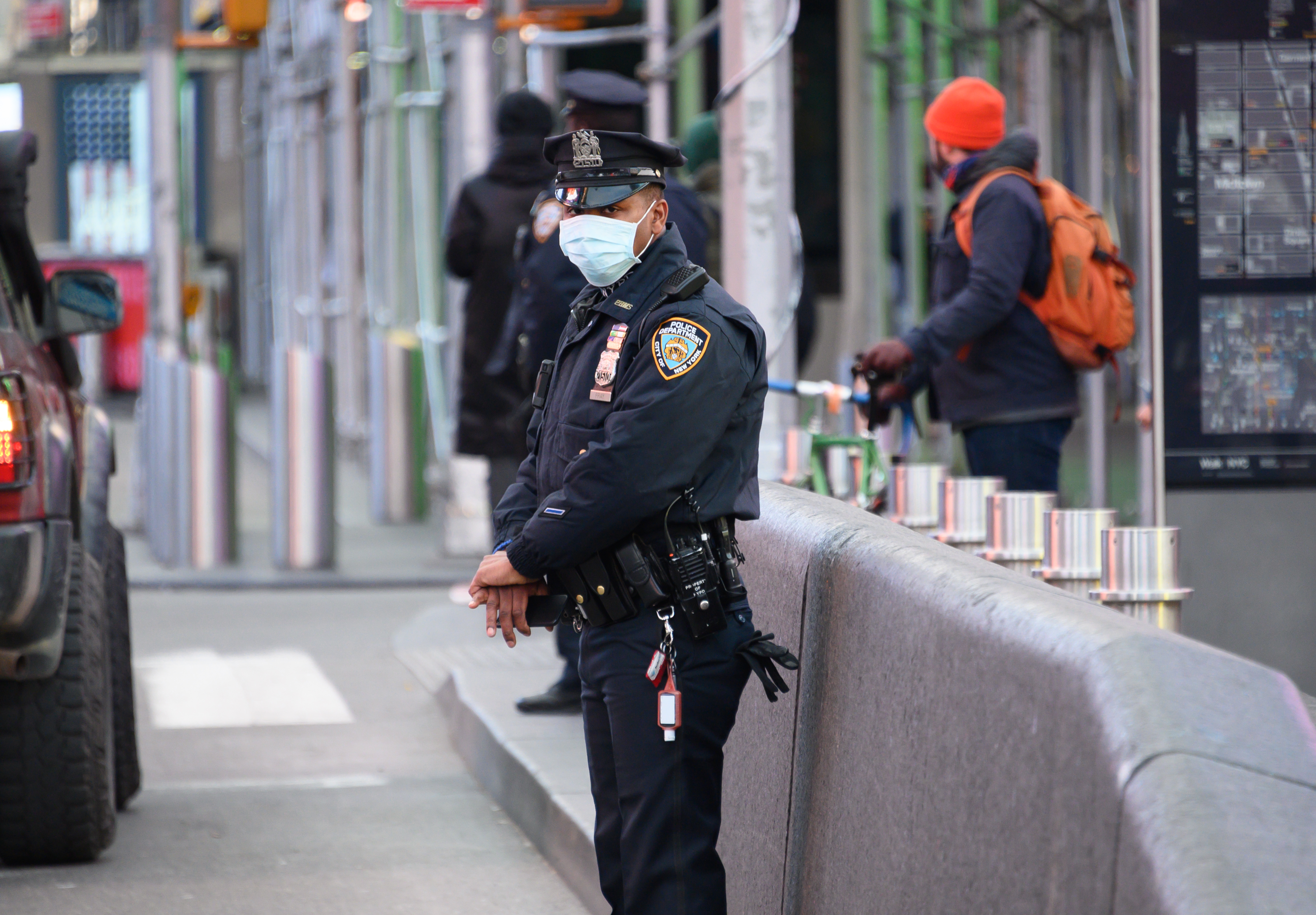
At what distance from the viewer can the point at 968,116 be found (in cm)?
597

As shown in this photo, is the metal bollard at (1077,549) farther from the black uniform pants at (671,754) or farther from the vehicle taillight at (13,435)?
the vehicle taillight at (13,435)

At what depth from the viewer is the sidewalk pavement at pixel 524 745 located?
5.25 metres

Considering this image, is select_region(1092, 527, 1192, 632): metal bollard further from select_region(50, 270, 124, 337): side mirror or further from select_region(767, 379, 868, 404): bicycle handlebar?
select_region(50, 270, 124, 337): side mirror

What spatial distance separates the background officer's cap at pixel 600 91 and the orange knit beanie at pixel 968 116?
893mm

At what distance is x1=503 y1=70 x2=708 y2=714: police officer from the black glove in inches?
105

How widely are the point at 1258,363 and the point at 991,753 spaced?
3523 millimetres

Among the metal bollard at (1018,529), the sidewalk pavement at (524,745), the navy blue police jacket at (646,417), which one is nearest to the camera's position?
the navy blue police jacket at (646,417)

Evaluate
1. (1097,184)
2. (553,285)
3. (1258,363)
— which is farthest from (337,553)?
(1258,363)

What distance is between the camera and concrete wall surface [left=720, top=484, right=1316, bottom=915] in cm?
220

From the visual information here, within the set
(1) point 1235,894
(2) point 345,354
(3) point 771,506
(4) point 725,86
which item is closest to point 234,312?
(2) point 345,354

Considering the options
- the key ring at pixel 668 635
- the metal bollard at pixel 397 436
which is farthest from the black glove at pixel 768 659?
the metal bollard at pixel 397 436

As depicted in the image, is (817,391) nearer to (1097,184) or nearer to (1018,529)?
(1018,529)

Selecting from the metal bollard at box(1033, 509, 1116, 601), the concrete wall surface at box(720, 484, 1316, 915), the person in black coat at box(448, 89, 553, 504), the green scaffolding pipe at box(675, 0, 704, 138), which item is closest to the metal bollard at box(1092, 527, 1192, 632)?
the metal bollard at box(1033, 509, 1116, 601)

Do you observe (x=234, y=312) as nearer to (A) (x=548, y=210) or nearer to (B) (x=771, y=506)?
(A) (x=548, y=210)
